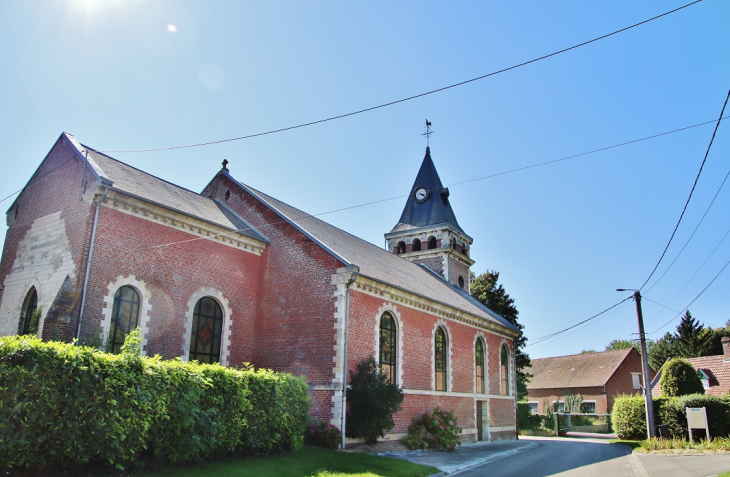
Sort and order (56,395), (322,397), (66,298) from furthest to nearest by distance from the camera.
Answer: (322,397)
(66,298)
(56,395)

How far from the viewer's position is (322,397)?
1680cm

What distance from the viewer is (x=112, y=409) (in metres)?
9.34

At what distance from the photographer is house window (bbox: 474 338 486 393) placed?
26.0 meters

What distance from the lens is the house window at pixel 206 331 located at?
55.8 ft

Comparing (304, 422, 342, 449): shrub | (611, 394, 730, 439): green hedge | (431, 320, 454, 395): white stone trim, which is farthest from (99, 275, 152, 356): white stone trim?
(611, 394, 730, 439): green hedge

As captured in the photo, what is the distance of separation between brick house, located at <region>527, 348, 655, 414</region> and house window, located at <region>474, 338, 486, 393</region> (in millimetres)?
23528

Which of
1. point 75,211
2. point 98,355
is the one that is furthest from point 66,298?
point 98,355

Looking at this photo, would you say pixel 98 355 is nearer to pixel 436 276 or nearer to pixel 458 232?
pixel 436 276

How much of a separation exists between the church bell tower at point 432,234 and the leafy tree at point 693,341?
1037 inches

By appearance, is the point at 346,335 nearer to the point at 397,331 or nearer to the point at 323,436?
the point at 323,436

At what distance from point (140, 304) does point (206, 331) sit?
8.40ft

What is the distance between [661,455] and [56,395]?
19.4 metres

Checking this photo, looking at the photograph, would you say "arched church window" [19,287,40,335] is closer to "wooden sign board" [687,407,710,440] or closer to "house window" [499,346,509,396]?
"house window" [499,346,509,396]

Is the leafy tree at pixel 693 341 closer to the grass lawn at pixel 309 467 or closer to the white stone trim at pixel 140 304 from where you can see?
the grass lawn at pixel 309 467
